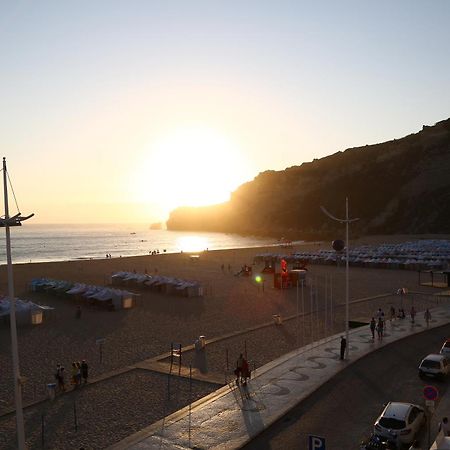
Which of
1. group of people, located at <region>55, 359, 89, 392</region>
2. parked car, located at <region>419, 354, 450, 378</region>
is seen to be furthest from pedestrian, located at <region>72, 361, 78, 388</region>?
parked car, located at <region>419, 354, 450, 378</region>

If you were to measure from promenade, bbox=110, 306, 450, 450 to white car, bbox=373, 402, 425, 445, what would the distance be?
3.07 m

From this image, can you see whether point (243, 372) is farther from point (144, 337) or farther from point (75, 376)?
point (144, 337)

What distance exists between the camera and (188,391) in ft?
57.7

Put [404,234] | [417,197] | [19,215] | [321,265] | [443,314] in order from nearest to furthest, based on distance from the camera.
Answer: [19,215], [443,314], [321,265], [404,234], [417,197]

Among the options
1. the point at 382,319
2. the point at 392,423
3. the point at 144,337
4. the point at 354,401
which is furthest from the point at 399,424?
the point at 382,319

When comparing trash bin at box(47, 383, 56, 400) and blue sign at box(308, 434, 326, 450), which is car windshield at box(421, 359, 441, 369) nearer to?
blue sign at box(308, 434, 326, 450)

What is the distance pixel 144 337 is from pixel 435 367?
14.2 m

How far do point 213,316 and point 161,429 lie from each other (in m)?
17.5

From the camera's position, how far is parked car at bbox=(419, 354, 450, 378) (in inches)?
688

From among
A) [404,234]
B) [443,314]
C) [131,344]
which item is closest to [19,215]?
[131,344]

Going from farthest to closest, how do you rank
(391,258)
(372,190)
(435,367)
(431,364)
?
1. (372,190)
2. (391,258)
3. (431,364)
4. (435,367)

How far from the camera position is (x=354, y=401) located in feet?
51.8

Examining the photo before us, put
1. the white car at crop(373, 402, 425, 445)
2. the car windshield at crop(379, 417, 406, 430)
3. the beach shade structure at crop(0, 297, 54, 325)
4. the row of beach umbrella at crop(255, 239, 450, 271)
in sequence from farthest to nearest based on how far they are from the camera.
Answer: the row of beach umbrella at crop(255, 239, 450, 271) < the beach shade structure at crop(0, 297, 54, 325) < the car windshield at crop(379, 417, 406, 430) < the white car at crop(373, 402, 425, 445)

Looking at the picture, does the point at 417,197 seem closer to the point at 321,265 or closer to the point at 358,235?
the point at 358,235
